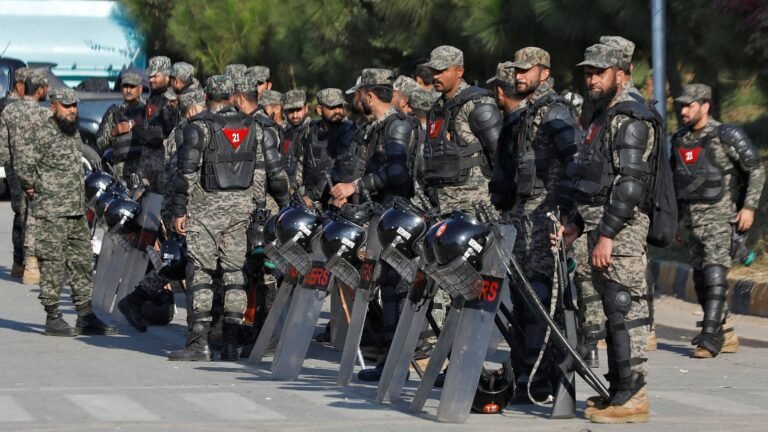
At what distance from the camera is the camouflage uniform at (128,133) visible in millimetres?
17094

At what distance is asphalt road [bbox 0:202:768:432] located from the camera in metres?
8.78

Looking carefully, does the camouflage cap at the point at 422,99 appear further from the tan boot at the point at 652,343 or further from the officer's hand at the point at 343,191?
the tan boot at the point at 652,343

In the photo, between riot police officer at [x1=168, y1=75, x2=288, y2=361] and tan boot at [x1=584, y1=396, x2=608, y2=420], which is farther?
riot police officer at [x1=168, y1=75, x2=288, y2=361]

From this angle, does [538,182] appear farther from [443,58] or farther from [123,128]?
[123,128]

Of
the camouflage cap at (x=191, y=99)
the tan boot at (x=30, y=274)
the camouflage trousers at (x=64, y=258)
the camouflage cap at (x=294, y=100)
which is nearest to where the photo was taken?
the camouflage trousers at (x=64, y=258)

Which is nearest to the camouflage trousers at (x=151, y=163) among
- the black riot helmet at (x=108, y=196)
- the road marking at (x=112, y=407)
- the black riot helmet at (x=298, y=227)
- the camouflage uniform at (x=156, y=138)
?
the camouflage uniform at (x=156, y=138)

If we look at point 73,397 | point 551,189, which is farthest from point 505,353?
point 73,397

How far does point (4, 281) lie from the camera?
17766 mm

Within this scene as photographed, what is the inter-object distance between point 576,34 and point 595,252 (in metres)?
8.56

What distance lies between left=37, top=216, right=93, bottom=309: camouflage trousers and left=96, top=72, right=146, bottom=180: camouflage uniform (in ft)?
12.1

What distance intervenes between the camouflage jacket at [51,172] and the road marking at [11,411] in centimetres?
359

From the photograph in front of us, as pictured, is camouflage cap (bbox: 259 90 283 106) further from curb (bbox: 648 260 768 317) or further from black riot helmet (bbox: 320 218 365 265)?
black riot helmet (bbox: 320 218 365 265)

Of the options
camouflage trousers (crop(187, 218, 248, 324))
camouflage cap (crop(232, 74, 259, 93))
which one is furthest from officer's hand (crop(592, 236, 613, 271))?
camouflage cap (crop(232, 74, 259, 93))

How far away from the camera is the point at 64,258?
43.5ft
